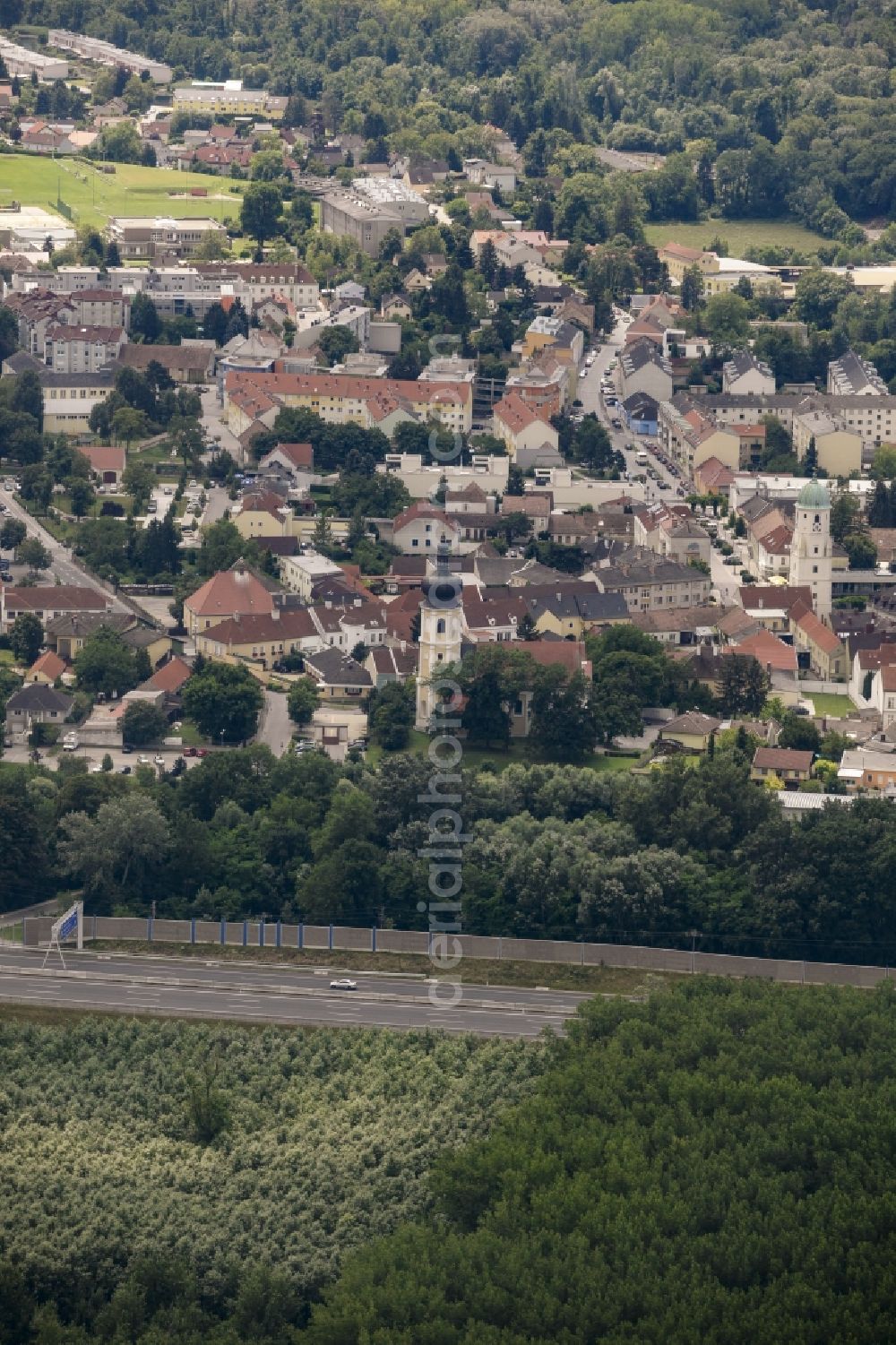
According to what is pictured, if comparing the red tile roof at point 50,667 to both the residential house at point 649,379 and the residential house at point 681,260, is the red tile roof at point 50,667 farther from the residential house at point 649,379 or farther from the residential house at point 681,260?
the residential house at point 681,260

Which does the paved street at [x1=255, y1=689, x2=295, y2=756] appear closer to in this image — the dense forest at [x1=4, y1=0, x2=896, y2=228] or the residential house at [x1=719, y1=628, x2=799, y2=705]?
the residential house at [x1=719, y1=628, x2=799, y2=705]

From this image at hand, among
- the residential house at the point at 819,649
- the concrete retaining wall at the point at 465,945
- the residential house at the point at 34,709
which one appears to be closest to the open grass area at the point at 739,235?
the residential house at the point at 819,649

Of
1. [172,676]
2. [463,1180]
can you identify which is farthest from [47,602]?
[463,1180]

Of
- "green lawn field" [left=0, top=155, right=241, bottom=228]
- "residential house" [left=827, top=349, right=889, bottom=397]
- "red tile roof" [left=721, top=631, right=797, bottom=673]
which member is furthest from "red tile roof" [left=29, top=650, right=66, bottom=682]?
"green lawn field" [left=0, top=155, right=241, bottom=228]

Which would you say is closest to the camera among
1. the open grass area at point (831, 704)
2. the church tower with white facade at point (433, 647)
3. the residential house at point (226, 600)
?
the church tower with white facade at point (433, 647)

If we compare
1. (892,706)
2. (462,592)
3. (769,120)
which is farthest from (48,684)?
(769,120)

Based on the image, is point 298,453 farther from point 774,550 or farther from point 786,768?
point 786,768

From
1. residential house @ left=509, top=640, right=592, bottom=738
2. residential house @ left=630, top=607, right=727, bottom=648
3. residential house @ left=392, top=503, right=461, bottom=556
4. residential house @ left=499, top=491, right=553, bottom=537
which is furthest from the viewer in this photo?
residential house @ left=499, top=491, right=553, bottom=537
